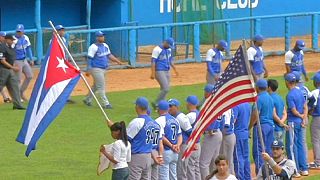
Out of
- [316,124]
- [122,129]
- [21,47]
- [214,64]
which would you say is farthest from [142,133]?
[21,47]

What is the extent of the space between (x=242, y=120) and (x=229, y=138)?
0.39 meters

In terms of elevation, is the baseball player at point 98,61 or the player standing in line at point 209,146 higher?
the baseball player at point 98,61

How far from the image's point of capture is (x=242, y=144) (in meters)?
17.0

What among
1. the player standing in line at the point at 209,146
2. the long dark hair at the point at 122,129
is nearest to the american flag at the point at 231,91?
the long dark hair at the point at 122,129

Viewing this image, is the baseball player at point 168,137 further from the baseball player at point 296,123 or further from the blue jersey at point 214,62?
the blue jersey at point 214,62

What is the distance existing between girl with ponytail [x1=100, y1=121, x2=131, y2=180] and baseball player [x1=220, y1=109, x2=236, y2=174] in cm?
250

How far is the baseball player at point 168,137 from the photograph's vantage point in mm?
15500

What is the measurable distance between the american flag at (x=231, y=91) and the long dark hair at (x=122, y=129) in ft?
3.65

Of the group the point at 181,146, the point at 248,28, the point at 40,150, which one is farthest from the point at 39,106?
the point at 248,28

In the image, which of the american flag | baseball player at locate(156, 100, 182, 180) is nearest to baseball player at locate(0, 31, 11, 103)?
baseball player at locate(156, 100, 182, 180)

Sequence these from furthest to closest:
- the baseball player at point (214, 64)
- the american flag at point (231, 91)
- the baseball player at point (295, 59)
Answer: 1. the baseball player at point (214, 64)
2. the baseball player at point (295, 59)
3. the american flag at point (231, 91)

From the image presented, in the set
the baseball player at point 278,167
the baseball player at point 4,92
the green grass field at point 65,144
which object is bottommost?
the green grass field at point 65,144

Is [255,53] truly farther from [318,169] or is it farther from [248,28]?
[248,28]

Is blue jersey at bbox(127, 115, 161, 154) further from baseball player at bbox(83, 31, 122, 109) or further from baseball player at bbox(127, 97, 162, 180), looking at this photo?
baseball player at bbox(83, 31, 122, 109)
